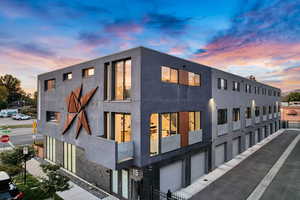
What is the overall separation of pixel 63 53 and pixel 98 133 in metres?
15.4

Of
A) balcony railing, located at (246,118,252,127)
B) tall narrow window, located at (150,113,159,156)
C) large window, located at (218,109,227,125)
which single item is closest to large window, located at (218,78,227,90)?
large window, located at (218,109,227,125)

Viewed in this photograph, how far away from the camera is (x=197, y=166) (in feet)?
42.0

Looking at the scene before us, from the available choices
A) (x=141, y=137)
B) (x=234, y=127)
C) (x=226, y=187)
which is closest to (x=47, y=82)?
(x=141, y=137)

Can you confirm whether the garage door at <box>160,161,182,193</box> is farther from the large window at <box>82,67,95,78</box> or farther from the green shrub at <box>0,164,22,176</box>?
the green shrub at <box>0,164,22,176</box>

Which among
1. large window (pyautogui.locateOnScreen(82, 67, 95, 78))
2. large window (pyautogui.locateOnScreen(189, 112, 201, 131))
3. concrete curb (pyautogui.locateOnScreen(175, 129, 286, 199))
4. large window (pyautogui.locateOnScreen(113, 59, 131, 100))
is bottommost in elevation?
concrete curb (pyautogui.locateOnScreen(175, 129, 286, 199))

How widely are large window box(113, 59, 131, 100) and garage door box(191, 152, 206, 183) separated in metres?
7.58

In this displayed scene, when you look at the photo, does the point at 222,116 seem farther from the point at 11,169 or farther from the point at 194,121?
the point at 11,169

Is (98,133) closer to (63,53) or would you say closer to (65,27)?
(65,27)

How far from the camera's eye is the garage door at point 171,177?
998 centimetres

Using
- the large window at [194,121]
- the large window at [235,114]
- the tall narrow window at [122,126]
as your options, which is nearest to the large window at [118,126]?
the tall narrow window at [122,126]

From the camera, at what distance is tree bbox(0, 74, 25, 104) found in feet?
261

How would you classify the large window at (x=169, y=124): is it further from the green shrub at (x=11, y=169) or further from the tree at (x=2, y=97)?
the tree at (x=2, y=97)

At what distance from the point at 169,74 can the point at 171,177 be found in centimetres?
685

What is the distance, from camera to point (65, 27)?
15.9 m
